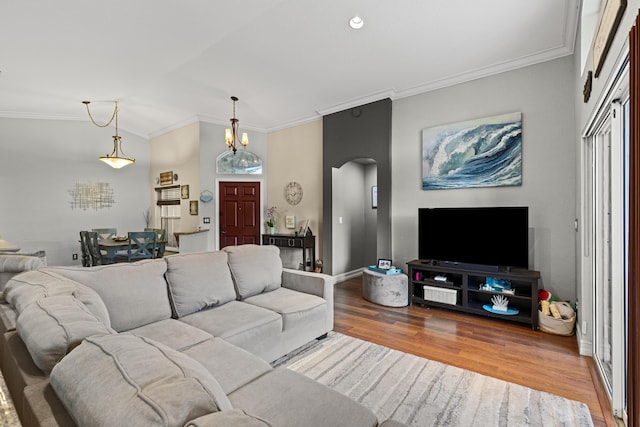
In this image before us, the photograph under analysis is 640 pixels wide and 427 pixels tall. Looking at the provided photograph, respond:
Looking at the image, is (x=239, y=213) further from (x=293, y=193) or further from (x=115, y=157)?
(x=115, y=157)

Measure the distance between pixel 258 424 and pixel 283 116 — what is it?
18.8 feet

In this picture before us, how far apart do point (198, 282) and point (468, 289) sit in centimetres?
302

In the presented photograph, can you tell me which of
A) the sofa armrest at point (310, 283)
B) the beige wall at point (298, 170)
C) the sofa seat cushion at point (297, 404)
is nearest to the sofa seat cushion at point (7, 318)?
the sofa seat cushion at point (297, 404)

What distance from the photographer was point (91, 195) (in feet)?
22.5

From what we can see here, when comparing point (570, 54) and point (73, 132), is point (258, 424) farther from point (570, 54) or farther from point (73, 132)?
point (73, 132)

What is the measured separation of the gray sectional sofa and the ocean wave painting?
2415 millimetres

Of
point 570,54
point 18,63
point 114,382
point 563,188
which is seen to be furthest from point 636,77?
point 18,63

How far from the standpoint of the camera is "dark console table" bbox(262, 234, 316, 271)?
18.2ft

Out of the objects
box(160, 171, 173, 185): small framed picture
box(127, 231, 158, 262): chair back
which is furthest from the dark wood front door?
box(127, 231, 158, 262): chair back

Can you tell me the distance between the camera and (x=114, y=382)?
2.34 feet

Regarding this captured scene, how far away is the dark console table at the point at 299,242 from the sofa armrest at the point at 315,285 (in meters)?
2.36

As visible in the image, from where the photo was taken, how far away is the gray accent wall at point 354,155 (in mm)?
4645

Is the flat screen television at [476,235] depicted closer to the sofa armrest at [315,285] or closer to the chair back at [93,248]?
the sofa armrest at [315,285]

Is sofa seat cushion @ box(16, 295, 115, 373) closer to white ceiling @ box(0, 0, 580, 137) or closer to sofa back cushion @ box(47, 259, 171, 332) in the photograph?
sofa back cushion @ box(47, 259, 171, 332)
